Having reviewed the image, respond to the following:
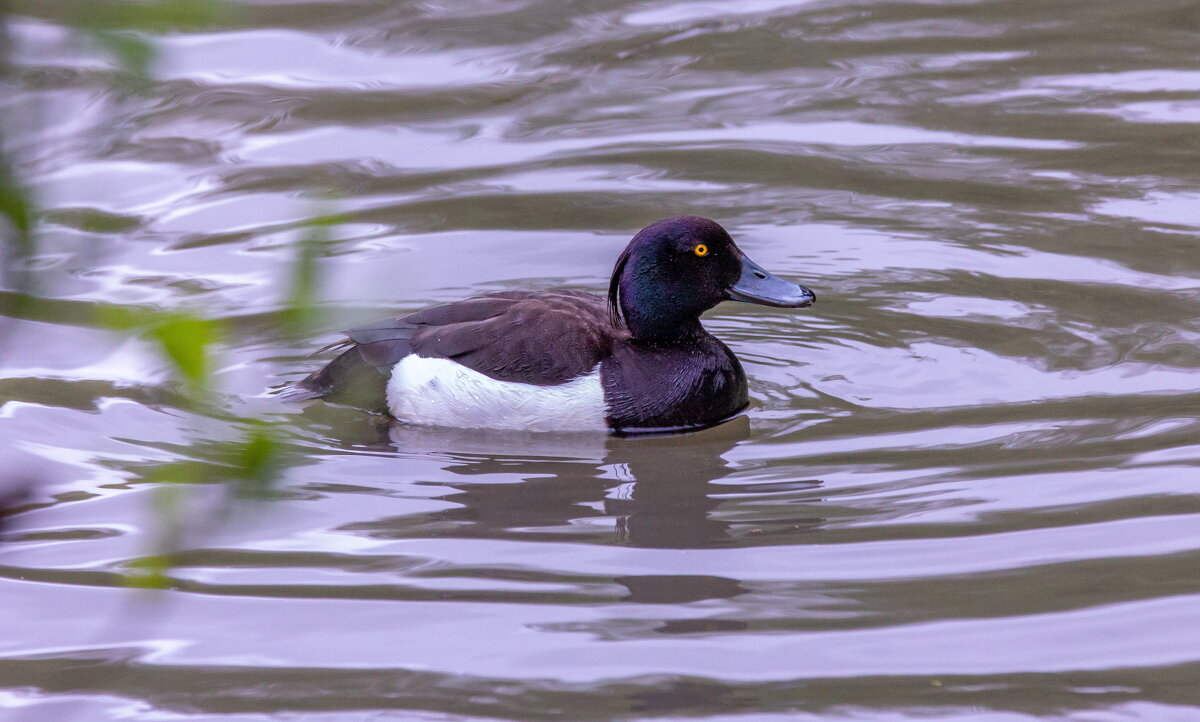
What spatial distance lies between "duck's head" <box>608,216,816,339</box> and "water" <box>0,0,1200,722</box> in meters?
0.51

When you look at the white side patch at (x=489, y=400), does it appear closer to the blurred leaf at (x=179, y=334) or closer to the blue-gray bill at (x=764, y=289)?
A: the blue-gray bill at (x=764, y=289)

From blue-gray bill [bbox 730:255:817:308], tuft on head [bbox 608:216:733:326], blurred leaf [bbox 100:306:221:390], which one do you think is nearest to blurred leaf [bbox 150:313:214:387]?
blurred leaf [bbox 100:306:221:390]

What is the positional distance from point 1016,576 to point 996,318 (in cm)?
254

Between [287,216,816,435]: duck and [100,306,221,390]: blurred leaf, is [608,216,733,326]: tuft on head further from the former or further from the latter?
[100,306,221,390]: blurred leaf

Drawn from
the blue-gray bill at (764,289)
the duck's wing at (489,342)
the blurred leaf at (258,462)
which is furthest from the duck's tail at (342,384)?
the blurred leaf at (258,462)

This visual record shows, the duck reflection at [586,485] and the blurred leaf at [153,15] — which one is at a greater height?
the blurred leaf at [153,15]

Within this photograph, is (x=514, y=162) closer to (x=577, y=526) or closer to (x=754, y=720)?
(x=577, y=526)

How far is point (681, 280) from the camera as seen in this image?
19.8 ft

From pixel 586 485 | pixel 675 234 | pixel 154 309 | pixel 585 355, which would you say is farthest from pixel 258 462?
pixel 675 234

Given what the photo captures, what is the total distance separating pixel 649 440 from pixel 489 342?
814 millimetres

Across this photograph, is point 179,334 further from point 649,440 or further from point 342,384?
point 342,384

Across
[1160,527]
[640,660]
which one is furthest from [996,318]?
[640,660]

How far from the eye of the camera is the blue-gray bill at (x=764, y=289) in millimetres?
6046

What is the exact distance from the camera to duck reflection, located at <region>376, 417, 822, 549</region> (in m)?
4.93
